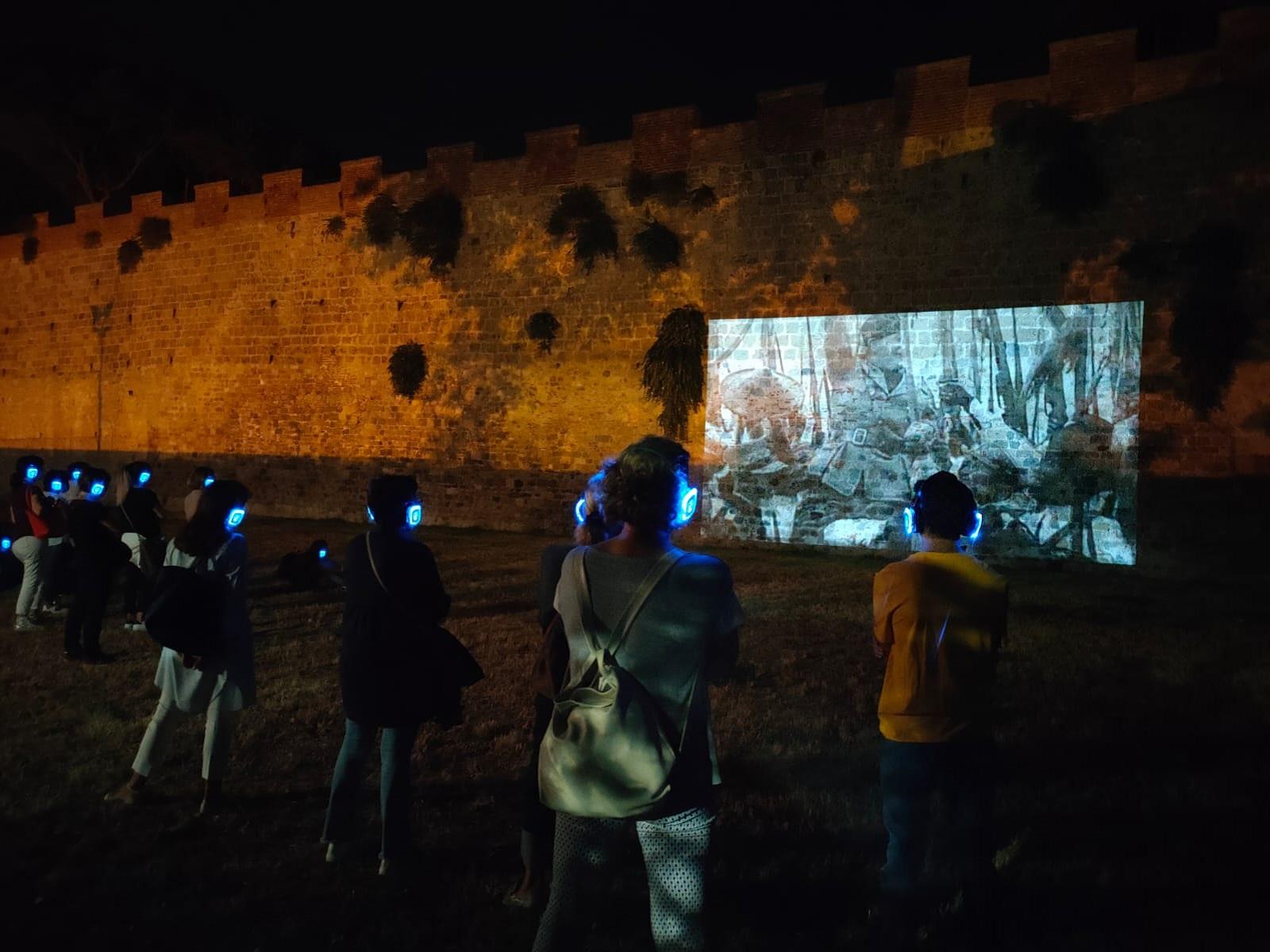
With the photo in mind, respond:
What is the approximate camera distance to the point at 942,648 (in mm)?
2582

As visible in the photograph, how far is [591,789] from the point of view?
2.01m

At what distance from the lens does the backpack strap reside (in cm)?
208

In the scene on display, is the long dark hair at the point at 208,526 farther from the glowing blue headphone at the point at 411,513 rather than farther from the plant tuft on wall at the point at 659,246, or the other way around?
the plant tuft on wall at the point at 659,246

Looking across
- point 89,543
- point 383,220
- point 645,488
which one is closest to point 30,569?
point 89,543

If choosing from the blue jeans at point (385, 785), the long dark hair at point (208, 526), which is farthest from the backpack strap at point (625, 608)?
the long dark hair at point (208, 526)

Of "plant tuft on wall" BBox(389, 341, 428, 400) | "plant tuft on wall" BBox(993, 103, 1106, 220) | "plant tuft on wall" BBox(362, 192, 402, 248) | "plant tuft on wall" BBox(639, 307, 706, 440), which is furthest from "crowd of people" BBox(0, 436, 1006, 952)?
"plant tuft on wall" BBox(362, 192, 402, 248)

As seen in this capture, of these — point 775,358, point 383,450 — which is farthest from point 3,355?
point 775,358

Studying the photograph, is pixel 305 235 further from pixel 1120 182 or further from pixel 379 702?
pixel 379 702

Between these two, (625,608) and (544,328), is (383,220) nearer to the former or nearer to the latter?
(544,328)

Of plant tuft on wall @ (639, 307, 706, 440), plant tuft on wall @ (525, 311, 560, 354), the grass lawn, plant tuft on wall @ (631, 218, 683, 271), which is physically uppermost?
plant tuft on wall @ (631, 218, 683, 271)

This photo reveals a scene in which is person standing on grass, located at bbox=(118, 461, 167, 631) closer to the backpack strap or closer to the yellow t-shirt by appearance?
the backpack strap

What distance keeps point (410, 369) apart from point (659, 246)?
5.39 metres

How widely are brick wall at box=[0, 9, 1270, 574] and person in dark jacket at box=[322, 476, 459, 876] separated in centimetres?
1106

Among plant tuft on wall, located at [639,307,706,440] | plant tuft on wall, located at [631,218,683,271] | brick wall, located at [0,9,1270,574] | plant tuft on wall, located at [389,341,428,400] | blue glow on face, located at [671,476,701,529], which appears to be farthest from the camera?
plant tuft on wall, located at [389,341,428,400]
